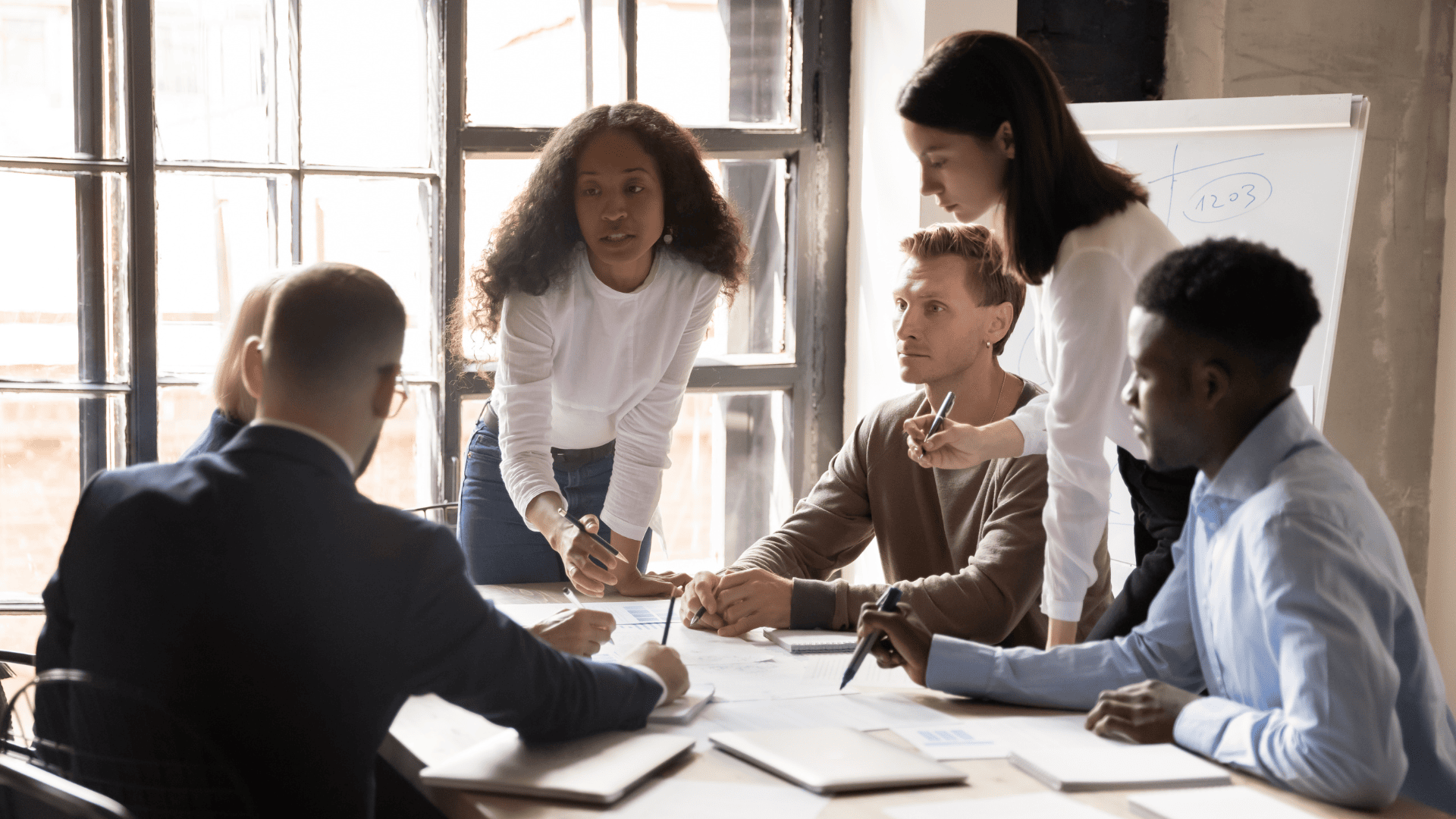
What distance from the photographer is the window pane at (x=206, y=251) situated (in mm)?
2586

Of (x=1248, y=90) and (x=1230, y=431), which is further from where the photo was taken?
(x=1248, y=90)

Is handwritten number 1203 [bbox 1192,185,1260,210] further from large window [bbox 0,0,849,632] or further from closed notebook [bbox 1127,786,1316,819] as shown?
closed notebook [bbox 1127,786,1316,819]

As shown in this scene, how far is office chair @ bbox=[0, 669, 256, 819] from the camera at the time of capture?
104 cm

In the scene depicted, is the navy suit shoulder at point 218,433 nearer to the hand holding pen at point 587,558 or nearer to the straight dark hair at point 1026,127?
the hand holding pen at point 587,558

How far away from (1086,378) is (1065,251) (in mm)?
182

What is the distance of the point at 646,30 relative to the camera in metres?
2.90

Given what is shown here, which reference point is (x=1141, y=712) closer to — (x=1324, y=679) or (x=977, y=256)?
(x=1324, y=679)

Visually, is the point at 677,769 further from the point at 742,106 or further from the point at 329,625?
the point at 742,106

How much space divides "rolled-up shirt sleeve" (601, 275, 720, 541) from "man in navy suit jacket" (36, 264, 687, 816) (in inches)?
42.6

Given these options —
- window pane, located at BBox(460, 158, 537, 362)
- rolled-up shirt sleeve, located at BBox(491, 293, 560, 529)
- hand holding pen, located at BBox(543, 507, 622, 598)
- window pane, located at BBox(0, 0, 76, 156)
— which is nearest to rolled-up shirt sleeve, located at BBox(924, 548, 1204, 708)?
hand holding pen, located at BBox(543, 507, 622, 598)

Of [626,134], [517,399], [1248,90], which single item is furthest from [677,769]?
[1248,90]

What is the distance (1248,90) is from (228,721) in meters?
2.64

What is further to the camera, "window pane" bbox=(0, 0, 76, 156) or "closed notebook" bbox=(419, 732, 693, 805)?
"window pane" bbox=(0, 0, 76, 156)

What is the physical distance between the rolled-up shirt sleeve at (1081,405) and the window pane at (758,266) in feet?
4.85
